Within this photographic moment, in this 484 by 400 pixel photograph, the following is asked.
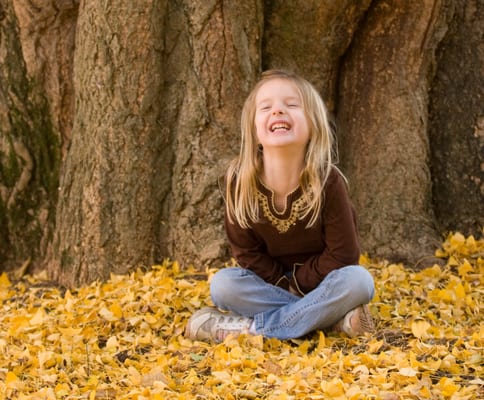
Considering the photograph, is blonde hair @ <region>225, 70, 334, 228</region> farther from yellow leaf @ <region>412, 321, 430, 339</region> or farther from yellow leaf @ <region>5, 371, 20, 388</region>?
yellow leaf @ <region>5, 371, 20, 388</region>

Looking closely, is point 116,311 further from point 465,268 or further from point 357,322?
point 465,268

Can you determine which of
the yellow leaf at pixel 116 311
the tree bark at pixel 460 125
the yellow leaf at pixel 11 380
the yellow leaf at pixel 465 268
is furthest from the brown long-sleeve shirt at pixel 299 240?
the tree bark at pixel 460 125

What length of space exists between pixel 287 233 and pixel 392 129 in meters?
1.36

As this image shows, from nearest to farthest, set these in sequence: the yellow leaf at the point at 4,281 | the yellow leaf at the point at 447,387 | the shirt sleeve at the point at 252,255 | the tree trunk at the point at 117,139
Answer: the yellow leaf at the point at 447,387 → the shirt sleeve at the point at 252,255 → the tree trunk at the point at 117,139 → the yellow leaf at the point at 4,281

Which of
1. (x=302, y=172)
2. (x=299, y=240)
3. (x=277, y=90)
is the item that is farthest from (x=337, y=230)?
(x=277, y=90)

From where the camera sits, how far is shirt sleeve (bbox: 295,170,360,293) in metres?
3.87

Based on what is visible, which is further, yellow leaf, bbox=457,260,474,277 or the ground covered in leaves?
yellow leaf, bbox=457,260,474,277

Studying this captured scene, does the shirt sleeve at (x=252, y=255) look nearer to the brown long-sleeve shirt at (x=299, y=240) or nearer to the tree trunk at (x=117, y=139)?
the brown long-sleeve shirt at (x=299, y=240)

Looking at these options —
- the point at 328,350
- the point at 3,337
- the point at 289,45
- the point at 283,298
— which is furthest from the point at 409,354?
the point at 289,45

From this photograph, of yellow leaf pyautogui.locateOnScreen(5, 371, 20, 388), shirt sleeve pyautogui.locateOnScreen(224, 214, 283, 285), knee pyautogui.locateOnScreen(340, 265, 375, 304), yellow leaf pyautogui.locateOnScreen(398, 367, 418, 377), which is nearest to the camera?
yellow leaf pyautogui.locateOnScreen(398, 367, 418, 377)

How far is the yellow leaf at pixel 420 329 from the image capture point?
3686 millimetres

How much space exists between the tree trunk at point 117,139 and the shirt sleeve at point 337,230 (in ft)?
3.82

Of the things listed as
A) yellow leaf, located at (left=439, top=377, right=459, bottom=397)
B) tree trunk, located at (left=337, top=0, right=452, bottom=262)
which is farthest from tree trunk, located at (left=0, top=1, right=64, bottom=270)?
yellow leaf, located at (left=439, top=377, right=459, bottom=397)

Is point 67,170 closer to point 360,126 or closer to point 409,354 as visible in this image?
point 360,126
